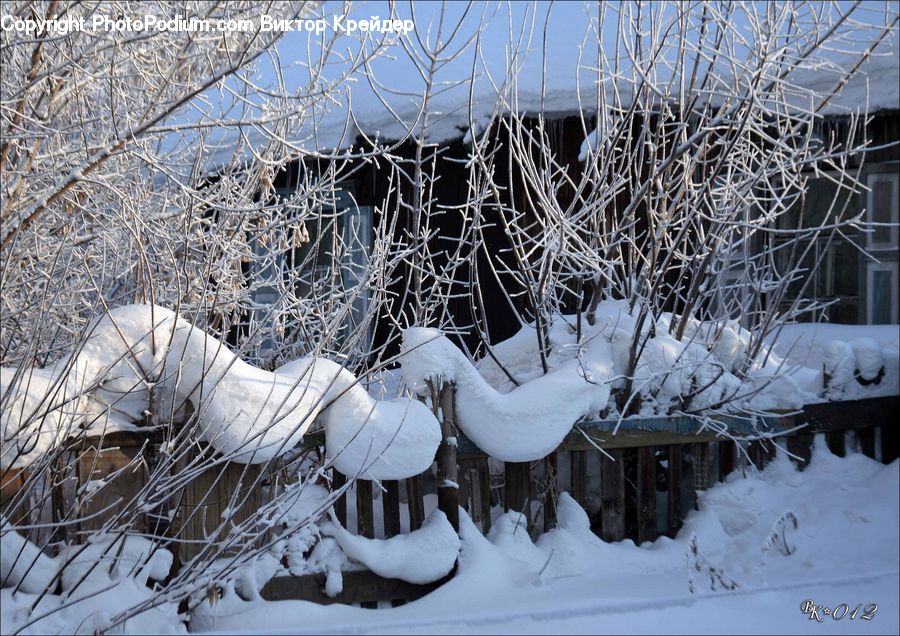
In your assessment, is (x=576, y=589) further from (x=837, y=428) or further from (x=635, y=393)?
(x=837, y=428)

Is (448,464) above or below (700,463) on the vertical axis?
above

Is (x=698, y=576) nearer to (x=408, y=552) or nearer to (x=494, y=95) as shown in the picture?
(x=408, y=552)

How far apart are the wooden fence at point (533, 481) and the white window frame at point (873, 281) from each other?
3512mm

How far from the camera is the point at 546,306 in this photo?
446 centimetres

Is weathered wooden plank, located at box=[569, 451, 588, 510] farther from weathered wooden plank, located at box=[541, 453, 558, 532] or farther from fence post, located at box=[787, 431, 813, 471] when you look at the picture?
fence post, located at box=[787, 431, 813, 471]

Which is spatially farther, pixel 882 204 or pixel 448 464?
pixel 882 204

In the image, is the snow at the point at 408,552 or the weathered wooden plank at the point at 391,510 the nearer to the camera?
the snow at the point at 408,552

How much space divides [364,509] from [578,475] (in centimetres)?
110

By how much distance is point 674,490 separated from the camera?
412 centimetres

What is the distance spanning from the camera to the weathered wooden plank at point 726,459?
4.27 metres

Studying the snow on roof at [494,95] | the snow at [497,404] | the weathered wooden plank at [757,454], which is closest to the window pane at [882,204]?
the snow on roof at [494,95]

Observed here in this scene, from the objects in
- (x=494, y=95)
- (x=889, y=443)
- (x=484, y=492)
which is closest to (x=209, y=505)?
(x=484, y=492)

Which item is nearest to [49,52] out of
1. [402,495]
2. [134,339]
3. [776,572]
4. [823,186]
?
[134,339]

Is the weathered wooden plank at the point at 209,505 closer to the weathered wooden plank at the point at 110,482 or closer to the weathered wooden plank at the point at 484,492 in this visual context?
the weathered wooden plank at the point at 110,482
